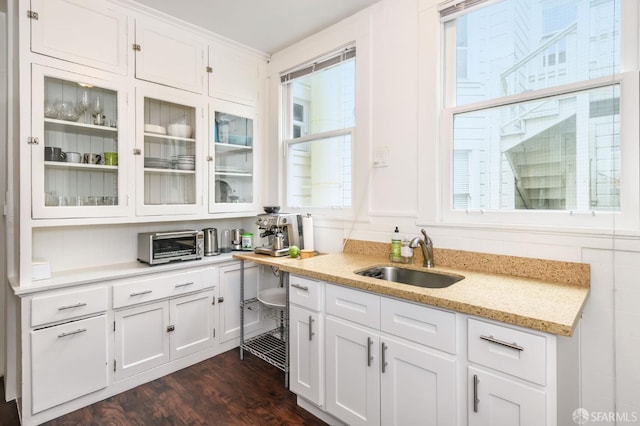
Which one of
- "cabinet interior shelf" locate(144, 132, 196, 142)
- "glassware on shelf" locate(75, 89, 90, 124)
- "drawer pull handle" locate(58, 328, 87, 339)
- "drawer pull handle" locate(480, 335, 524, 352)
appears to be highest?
"glassware on shelf" locate(75, 89, 90, 124)

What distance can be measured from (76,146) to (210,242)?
47.3 inches

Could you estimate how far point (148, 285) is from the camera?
2365 millimetres

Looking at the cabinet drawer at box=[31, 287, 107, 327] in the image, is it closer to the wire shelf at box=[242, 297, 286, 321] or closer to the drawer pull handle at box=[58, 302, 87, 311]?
the drawer pull handle at box=[58, 302, 87, 311]

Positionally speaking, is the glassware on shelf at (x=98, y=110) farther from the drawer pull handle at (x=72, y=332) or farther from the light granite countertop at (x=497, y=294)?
the light granite countertop at (x=497, y=294)

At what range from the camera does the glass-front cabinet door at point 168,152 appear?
247 centimetres

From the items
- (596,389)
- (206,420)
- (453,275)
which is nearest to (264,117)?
(453,275)

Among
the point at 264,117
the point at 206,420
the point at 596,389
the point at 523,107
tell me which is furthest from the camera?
the point at 264,117

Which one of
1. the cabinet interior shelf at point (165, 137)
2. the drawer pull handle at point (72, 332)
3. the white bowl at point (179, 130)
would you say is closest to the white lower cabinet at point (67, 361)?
the drawer pull handle at point (72, 332)

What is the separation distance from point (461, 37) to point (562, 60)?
0.61m

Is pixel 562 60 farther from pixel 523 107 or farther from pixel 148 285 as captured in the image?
pixel 148 285

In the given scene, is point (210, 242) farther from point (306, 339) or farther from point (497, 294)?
point (497, 294)

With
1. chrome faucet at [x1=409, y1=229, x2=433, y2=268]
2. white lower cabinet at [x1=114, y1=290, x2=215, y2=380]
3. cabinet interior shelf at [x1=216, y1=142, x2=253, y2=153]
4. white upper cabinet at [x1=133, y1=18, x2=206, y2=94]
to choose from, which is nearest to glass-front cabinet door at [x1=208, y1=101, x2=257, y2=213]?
cabinet interior shelf at [x1=216, y1=142, x2=253, y2=153]

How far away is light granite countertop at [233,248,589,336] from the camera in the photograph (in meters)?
1.17

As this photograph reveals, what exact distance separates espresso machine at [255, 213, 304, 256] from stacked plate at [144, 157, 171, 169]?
0.86 meters
